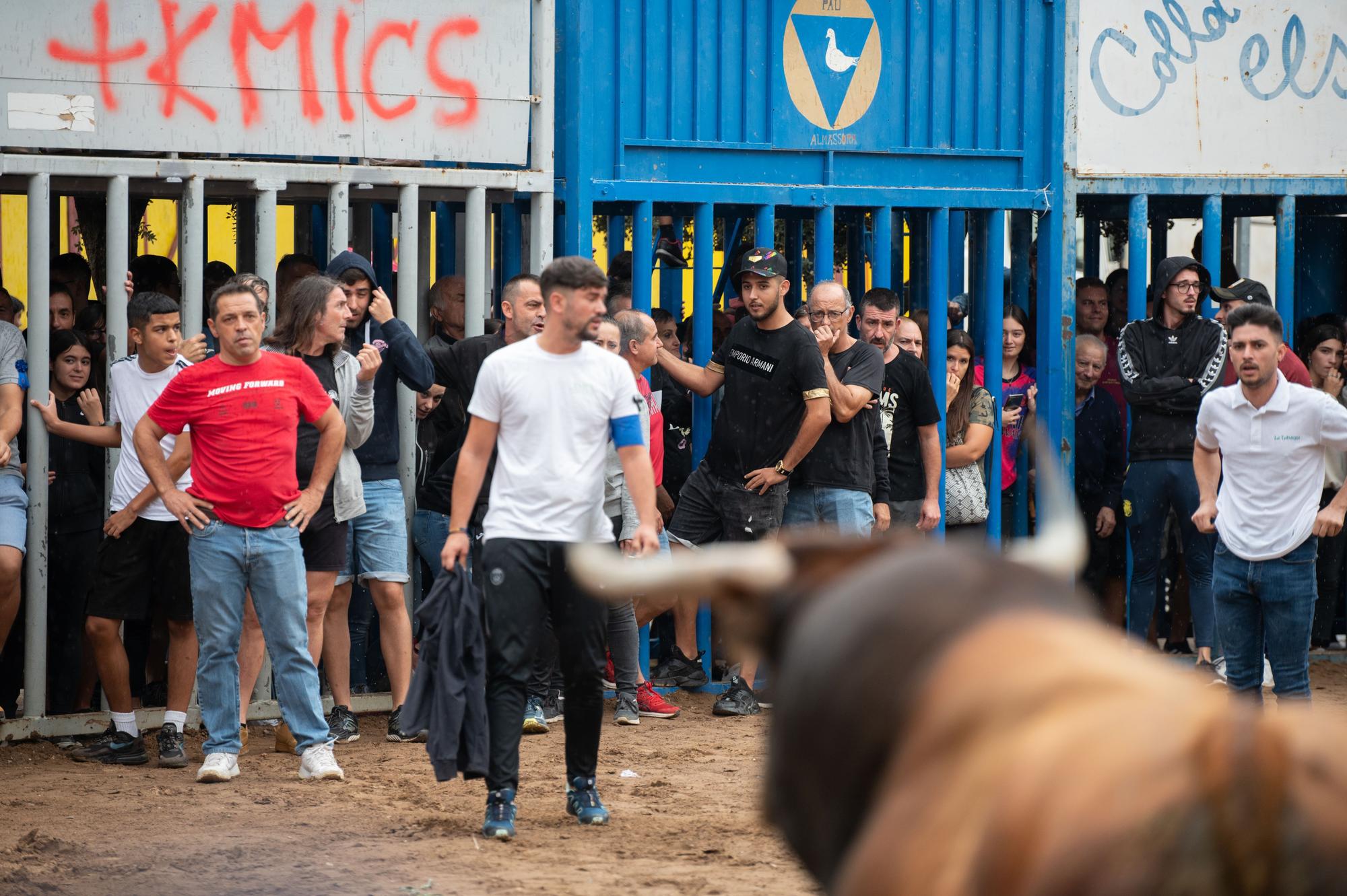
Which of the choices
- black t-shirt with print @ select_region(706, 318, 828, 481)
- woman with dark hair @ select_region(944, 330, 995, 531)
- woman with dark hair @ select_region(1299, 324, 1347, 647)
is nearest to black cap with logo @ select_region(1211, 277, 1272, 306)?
woman with dark hair @ select_region(1299, 324, 1347, 647)

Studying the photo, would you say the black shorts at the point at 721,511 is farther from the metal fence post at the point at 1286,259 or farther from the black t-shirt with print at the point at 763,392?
the metal fence post at the point at 1286,259

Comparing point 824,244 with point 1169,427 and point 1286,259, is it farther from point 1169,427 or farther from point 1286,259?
point 1286,259

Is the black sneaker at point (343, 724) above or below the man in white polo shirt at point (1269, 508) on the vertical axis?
below

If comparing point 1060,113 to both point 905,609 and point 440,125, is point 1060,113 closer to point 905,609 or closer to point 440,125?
point 440,125

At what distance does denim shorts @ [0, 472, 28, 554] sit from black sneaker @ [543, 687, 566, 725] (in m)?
2.46

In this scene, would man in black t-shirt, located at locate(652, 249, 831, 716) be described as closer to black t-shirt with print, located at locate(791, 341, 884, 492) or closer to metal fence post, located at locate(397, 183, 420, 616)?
black t-shirt with print, located at locate(791, 341, 884, 492)

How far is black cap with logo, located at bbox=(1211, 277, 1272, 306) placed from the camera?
892 centimetres

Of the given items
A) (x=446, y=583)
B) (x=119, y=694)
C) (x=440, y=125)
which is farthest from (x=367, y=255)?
(x=446, y=583)

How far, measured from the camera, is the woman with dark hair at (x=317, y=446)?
7152 millimetres

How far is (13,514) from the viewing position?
708cm

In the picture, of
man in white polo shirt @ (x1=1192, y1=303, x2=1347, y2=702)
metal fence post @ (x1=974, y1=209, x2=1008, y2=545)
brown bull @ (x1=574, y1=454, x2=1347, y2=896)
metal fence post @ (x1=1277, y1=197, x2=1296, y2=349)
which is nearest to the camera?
brown bull @ (x1=574, y1=454, x2=1347, y2=896)

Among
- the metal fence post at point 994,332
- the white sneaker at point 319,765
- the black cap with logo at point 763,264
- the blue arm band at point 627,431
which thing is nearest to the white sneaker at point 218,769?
the white sneaker at point 319,765

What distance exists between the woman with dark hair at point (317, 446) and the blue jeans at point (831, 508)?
2.22 metres

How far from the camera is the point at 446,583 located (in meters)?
5.94
